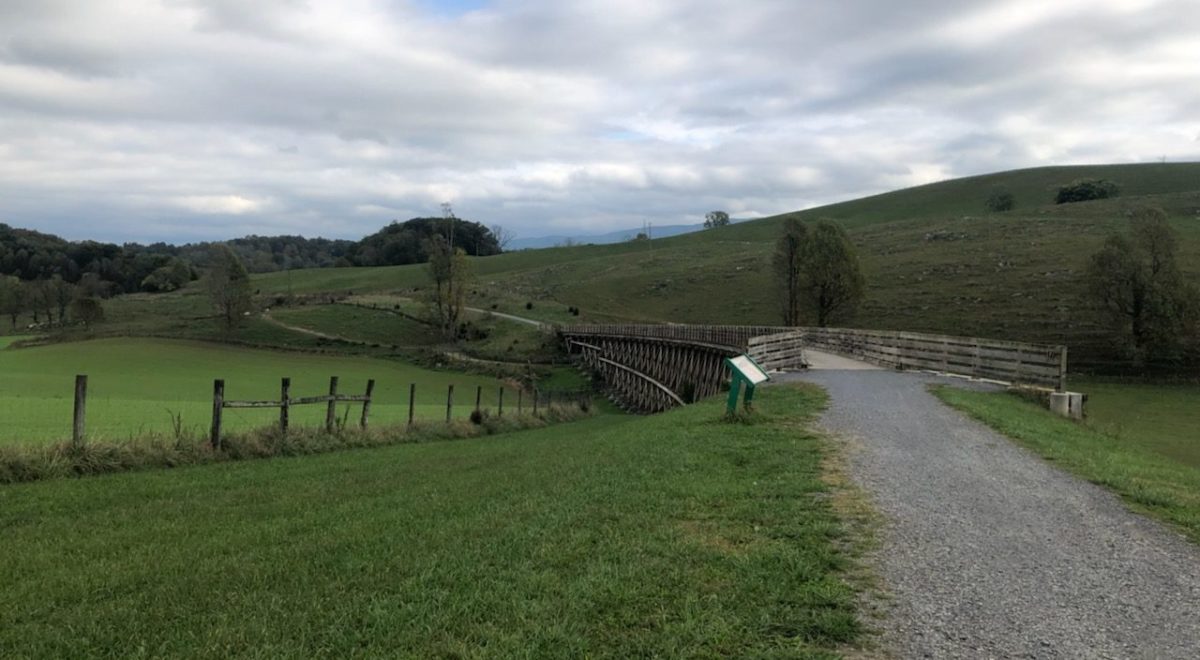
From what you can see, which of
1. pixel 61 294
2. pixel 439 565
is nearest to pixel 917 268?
pixel 439 565

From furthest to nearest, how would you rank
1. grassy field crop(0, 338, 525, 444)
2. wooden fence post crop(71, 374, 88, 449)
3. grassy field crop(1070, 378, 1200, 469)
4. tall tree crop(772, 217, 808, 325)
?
tall tree crop(772, 217, 808, 325) < grassy field crop(1070, 378, 1200, 469) < grassy field crop(0, 338, 525, 444) < wooden fence post crop(71, 374, 88, 449)

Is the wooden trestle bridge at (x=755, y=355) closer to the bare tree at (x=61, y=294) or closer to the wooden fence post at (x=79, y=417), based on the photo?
the wooden fence post at (x=79, y=417)

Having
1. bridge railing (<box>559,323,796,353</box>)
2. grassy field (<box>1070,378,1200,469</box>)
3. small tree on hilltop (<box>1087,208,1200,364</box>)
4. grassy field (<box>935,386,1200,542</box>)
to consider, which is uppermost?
small tree on hilltop (<box>1087,208,1200,364</box>)

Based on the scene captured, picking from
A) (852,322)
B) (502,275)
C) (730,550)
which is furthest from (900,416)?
(502,275)

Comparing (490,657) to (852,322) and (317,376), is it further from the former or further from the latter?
(852,322)

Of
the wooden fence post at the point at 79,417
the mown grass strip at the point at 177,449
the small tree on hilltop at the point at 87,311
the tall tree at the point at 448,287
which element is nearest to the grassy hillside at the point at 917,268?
the tall tree at the point at 448,287

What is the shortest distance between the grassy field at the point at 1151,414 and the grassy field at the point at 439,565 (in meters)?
14.2

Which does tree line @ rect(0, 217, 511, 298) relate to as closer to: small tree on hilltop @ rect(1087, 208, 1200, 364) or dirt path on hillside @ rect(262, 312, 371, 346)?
dirt path on hillside @ rect(262, 312, 371, 346)

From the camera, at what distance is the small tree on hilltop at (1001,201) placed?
127m

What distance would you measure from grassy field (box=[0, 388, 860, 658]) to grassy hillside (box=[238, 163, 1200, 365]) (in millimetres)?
50661

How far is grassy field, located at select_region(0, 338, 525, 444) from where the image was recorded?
2134 cm

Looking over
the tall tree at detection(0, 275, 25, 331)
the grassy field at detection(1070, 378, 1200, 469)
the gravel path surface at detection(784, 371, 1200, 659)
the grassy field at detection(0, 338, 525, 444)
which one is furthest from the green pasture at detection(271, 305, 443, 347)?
the gravel path surface at detection(784, 371, 1200, 659)

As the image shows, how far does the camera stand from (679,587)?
5.59 meters

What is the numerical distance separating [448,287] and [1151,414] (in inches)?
2368
